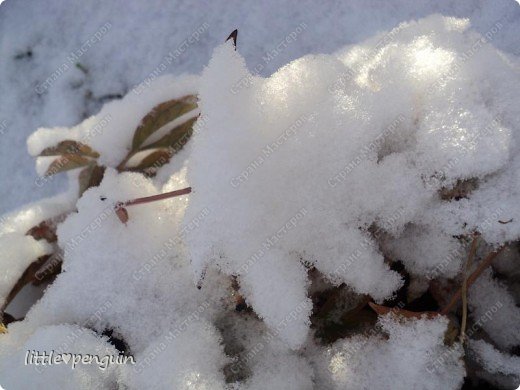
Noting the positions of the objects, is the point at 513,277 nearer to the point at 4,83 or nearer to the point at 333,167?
the point at 333,167

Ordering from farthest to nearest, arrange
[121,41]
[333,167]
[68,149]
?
[121,41], [68,149], [333,167]

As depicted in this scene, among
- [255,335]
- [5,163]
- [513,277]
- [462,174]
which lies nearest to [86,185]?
[5,163]

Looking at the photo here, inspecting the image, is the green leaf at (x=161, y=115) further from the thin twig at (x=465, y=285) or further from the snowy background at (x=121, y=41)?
the thin twig at (x=465, y=285)

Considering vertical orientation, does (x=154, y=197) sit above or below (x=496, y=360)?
above

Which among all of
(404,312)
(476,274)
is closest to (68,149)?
(404,312)

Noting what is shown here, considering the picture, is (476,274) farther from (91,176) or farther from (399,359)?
(91,176)

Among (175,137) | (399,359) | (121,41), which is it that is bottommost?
(399,359)

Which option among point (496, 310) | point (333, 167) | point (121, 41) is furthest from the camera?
point (121, 41)
